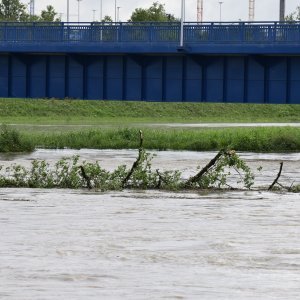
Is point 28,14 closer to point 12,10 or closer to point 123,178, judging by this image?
point 12,10

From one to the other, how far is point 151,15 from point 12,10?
22.0m

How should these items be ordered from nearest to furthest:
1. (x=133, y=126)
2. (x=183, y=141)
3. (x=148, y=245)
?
(x=148, y=245) → (x=183, y=141) → (x=133, y=126)

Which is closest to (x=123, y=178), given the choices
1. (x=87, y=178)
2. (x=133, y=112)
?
(x=87, y=178)

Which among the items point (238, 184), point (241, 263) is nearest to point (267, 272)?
point (241, 263)

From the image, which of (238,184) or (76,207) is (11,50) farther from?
(76,207)

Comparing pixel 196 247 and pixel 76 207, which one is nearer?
pixel 196 247

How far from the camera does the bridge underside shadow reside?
1837 inches

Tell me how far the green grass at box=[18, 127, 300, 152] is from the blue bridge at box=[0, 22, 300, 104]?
8123 millimetres

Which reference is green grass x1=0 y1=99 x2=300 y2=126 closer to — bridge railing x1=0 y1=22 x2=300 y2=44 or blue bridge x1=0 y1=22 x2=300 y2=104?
bridge railing x1=0 y1=22 x2=300 y2=44

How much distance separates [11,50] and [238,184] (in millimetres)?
15444

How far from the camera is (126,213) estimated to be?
2795cm

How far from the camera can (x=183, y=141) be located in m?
59.1

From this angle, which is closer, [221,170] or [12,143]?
[221,170]

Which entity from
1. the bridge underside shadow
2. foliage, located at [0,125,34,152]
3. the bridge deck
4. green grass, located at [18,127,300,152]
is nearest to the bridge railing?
the bridge deck
